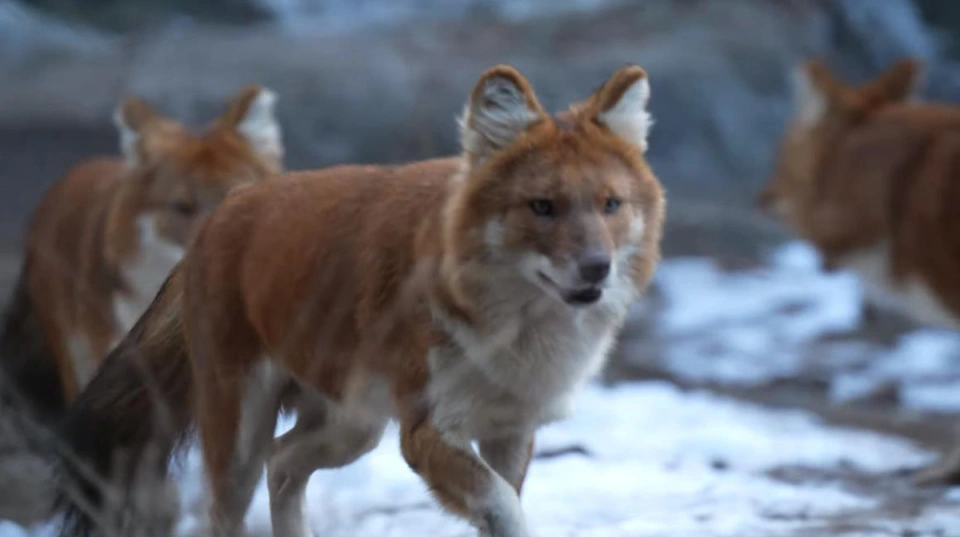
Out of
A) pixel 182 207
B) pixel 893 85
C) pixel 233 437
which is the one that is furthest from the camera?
pixel 893 85

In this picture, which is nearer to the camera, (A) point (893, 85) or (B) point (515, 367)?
(B) point (515, 367)

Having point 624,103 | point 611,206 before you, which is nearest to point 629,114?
point 624,103

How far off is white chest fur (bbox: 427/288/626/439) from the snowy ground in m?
0.42

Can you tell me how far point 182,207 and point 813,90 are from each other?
317 cm

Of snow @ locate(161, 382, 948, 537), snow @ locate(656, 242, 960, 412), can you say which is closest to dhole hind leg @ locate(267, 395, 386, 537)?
snow @ locate(161, 382, 948, 537)

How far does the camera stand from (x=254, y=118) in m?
6.14

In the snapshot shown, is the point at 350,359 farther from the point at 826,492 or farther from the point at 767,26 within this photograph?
the point at 767,26

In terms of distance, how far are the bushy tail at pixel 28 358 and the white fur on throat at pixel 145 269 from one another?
76 cm

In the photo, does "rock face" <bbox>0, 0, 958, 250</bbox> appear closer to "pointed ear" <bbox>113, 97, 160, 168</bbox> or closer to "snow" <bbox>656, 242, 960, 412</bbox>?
"snow" <bbox>656, 242, 960, 412</bbox>

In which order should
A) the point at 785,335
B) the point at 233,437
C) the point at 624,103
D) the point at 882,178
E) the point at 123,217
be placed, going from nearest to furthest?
the point at 624,103 → the point at 233,437 → the point at 123,217 → the point at 882,178 → the point at 785,335

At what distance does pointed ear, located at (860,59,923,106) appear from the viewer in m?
7.29

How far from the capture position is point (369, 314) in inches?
150

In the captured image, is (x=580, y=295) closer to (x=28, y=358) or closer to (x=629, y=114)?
(x=629, y=114)

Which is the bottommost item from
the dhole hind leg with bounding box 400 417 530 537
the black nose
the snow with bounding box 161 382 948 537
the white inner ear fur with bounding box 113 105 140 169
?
the snow with bounding box 161 382 948 537
